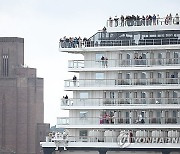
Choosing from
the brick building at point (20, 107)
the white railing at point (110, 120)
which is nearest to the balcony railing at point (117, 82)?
the white railing at point (110, 120)

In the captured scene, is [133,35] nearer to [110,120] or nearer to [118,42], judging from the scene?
[118,42]

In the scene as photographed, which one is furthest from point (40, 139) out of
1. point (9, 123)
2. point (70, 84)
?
point (70, 84)

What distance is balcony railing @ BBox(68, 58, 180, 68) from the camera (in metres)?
58.8

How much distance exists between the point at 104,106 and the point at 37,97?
294 feet

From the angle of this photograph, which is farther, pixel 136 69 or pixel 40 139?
pixel 40 139

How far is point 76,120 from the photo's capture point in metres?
59.4

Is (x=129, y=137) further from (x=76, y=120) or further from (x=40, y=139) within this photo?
(x=40, y=139)

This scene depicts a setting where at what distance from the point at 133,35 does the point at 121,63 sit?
181 cm

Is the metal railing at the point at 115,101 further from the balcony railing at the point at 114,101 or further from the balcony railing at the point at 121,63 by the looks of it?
the balcony railing at the point at 121,63

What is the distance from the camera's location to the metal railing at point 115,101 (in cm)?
5831

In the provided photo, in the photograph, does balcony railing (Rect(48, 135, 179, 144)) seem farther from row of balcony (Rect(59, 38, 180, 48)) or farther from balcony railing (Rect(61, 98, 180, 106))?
row of balcony (Rect(59, 38, 180, 48))

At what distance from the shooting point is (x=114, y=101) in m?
59.0

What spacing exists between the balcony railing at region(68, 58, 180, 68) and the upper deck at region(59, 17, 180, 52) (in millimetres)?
888

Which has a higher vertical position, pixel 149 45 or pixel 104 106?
pixel 149 45
